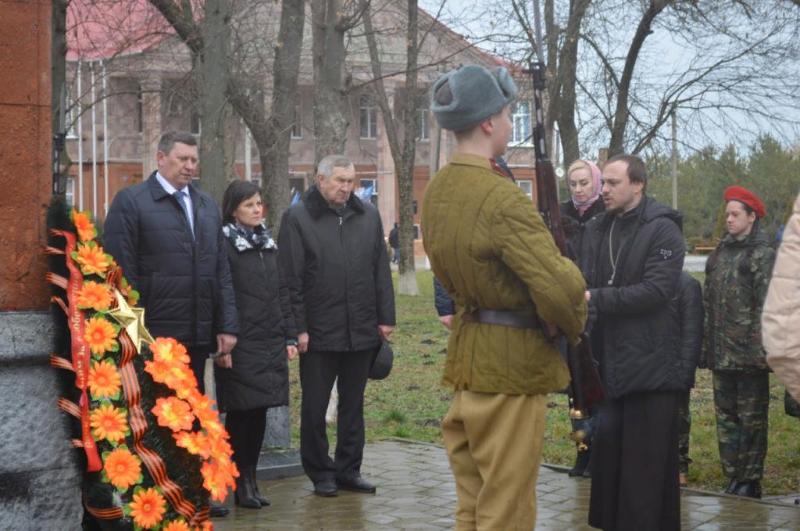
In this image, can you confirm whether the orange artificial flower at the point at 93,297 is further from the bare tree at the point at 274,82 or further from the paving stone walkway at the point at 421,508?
the bare tree at the point at 274,82

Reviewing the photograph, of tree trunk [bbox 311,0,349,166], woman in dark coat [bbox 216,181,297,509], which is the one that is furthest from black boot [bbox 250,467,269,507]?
tree trunk [bbox 311,0,349,166]

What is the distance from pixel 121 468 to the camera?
5.39 meters

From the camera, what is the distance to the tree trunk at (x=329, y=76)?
55.2ft

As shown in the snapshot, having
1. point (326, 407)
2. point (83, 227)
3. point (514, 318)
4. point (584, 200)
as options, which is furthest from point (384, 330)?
point (514, 318)

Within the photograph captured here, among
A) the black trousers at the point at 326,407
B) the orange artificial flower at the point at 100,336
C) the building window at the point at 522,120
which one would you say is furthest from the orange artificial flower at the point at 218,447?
the building window at the point at 522,120

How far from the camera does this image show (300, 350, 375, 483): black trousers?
8.67 metres

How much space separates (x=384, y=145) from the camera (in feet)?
207

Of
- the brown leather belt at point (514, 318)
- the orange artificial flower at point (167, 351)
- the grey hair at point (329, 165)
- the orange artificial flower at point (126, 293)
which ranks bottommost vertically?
the orange artificial flower at point (167, 351)

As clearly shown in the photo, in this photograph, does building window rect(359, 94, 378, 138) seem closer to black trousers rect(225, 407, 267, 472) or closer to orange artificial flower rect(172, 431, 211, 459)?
black trousers rect(225, 407, 267, 472)

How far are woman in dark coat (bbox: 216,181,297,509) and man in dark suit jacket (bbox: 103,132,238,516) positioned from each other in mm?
366

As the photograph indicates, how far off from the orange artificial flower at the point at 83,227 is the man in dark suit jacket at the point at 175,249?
163 centimetres

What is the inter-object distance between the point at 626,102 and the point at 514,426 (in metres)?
19.6

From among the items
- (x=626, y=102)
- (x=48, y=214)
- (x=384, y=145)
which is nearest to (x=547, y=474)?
(x=48, y=214)

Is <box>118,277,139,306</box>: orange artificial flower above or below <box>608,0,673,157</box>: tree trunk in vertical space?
below
